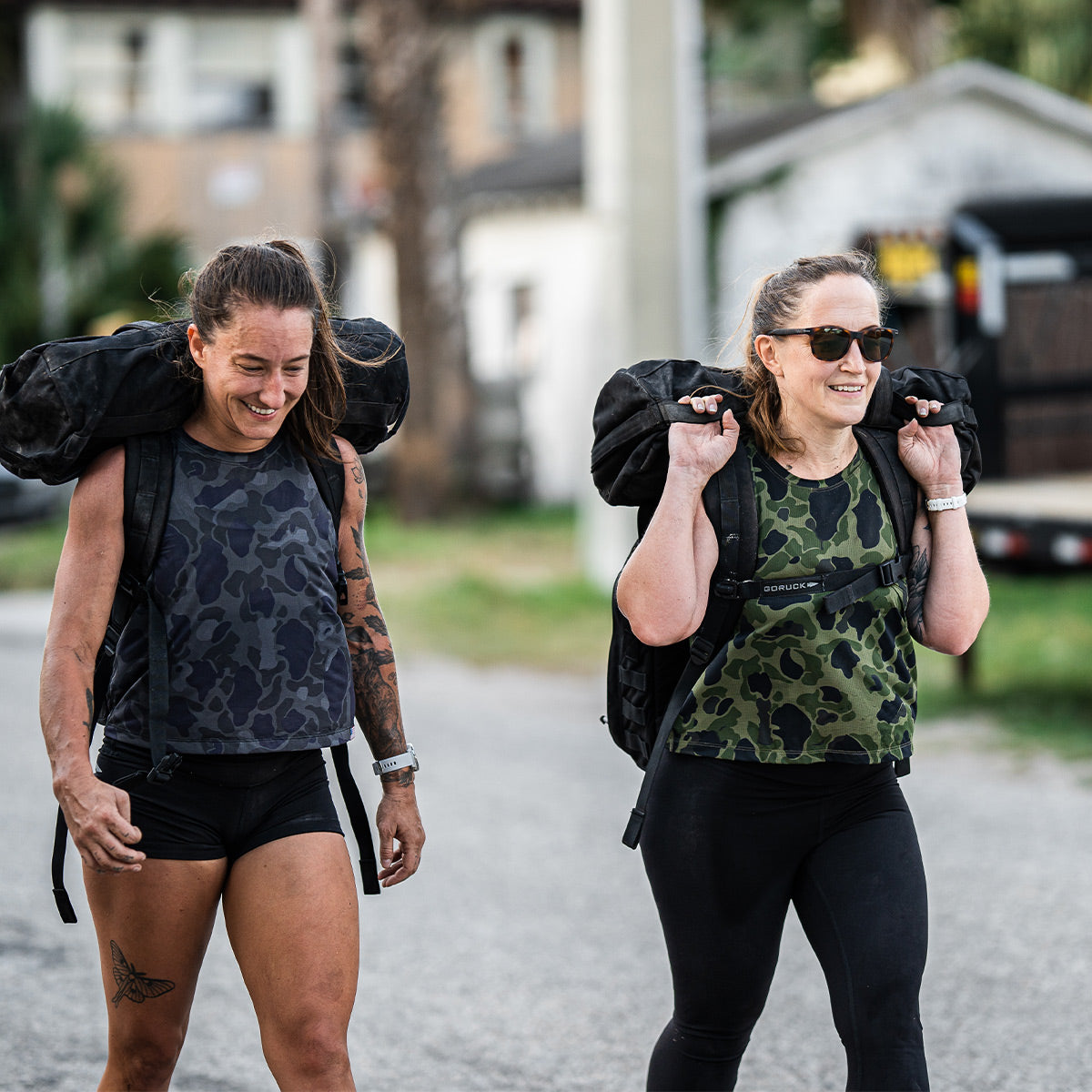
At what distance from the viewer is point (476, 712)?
919 cm

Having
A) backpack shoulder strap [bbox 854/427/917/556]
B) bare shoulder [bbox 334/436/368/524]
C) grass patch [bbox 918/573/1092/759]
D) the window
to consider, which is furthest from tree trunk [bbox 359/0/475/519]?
the window

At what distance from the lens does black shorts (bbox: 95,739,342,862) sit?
113 inches

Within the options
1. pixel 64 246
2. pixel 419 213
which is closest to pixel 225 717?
pixel 419 213

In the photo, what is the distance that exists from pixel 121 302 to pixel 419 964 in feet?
51.7

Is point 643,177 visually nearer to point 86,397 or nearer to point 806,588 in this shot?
point 806,588

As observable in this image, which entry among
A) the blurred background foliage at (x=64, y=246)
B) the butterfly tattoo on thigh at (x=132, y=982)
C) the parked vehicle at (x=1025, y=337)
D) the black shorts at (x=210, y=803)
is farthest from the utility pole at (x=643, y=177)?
the butterfly tattoo on thigh at (x=132, y=982)

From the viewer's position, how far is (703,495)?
300 cm

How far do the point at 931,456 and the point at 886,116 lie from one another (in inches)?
514

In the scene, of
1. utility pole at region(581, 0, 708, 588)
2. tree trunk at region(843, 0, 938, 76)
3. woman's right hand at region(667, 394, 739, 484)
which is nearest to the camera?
woman's right hand at region(667, 394, 739, 484)

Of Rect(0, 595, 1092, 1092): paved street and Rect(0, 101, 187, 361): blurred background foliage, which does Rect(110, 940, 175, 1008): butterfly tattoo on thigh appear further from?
Rect(0, 101, 187, 361): blurred background foliage

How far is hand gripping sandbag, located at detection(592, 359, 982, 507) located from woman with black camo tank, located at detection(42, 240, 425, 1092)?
564 millimetres

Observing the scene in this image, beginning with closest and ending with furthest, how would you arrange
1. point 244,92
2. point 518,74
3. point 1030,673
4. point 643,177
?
point 1030,673
point 643,177
point 244,92
point 518,74

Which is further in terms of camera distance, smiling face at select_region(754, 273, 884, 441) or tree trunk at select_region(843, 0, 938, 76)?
tree trunk at select_region(843, 0, 938, 76)

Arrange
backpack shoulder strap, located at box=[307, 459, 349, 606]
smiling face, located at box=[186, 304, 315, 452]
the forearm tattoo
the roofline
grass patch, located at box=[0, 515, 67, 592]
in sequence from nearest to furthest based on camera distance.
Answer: smiling face, located at box=[186, 304, 315, 452]
backpack shoulder strap, located at box=[307, 459, 349, 606]
the forearm tattoo
grass patch, located at box=[0, 515, 67, 592]
the roofline
